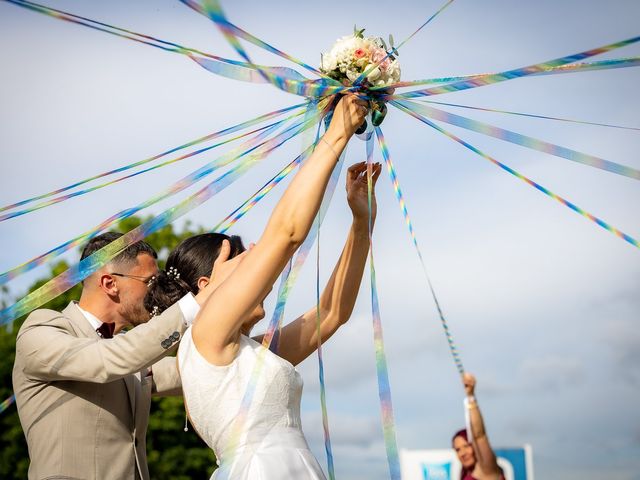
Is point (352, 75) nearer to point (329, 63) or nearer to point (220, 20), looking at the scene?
point (329, 63)

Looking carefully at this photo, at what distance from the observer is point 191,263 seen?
4152mm

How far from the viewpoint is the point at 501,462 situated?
37.7 feet

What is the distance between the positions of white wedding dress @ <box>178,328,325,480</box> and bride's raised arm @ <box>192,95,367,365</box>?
0.50ft

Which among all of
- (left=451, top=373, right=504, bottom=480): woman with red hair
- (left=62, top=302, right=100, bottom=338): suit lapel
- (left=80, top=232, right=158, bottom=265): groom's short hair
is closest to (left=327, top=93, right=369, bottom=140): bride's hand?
(left=80, top=232, right=158, bottom=265): groom's short hair

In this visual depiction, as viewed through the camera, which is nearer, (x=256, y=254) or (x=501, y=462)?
(x=256, y=254)

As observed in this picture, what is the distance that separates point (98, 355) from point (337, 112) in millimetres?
1595

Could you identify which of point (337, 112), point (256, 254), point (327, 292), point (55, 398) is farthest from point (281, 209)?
point (55, 398)

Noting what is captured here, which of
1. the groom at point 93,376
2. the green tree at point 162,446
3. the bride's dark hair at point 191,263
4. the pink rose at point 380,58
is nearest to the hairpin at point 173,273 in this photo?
the bride's dark hair at point 191,263

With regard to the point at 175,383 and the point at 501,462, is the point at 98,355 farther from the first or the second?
the point at 501,462

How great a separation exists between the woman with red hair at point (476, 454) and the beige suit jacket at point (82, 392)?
3.75 metres

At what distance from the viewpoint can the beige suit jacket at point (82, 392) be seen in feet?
13.0

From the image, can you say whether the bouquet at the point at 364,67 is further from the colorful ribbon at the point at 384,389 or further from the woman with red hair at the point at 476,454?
the woman with red hair at the point at 476,454

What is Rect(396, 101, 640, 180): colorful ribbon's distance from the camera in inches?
132

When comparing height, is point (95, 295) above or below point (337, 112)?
below
